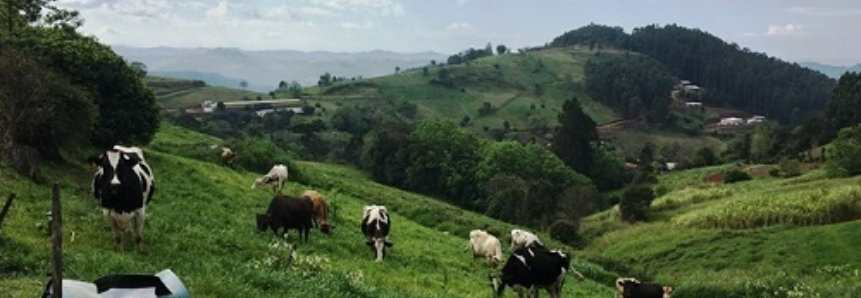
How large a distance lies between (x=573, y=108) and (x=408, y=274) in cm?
9395

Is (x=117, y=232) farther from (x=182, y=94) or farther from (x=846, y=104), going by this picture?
→ (x=182, y=94)

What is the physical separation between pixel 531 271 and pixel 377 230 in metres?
6.31

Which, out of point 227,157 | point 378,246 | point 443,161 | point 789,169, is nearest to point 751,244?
point 378,246

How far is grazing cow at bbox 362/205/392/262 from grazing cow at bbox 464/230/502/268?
413 centimetres

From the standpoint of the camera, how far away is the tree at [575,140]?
111 metres

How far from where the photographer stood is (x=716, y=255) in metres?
39.2

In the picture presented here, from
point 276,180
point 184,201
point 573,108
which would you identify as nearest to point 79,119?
point 184,201

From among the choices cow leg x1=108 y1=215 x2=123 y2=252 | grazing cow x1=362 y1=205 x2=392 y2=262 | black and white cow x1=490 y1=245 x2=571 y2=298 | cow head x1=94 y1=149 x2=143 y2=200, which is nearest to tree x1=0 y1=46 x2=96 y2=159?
cow head x1=94 y1=149 x2=143 y2=200

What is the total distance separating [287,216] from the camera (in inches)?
898

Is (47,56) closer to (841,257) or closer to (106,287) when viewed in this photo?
(106,287)

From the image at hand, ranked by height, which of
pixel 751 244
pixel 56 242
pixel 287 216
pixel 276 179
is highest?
pixel 56 242

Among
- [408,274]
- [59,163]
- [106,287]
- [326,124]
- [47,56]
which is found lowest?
[326,124]

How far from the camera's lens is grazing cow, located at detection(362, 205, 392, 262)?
23172mm

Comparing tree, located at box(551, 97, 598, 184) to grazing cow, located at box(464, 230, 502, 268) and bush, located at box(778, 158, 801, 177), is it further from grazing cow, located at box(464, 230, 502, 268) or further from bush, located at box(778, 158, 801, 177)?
grazing cow, located at box(464, 230, 502, 268)
